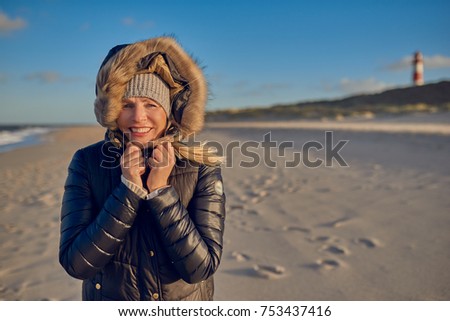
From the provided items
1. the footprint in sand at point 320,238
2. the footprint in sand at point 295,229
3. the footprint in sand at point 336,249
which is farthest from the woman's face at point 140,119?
the footprint in sand at point 295,229

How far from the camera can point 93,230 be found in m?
1.56

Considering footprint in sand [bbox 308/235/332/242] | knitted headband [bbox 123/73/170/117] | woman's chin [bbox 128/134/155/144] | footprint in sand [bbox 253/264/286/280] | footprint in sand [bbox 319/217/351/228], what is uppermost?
knitted headband [bbox 123/73/170/117]

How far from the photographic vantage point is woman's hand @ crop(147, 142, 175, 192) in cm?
158

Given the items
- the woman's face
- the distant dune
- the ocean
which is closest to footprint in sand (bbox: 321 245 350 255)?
the woman's face

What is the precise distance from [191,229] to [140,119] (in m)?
0.57

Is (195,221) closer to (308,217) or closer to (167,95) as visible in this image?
(167,95)

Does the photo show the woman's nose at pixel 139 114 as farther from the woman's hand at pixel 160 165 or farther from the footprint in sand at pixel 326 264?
the footprint in sand at pixel 326 264

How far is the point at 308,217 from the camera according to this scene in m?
4.84

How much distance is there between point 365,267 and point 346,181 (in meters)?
3.63

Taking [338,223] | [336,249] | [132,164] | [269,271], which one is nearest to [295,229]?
[338,223]

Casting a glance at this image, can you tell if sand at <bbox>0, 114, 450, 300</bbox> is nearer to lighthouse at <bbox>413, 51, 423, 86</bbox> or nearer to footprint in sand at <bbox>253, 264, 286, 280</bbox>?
footprint in sand at <bbox>253, 264, 286, 280</bbox>

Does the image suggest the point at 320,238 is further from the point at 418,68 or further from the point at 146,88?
the point at 418,68
